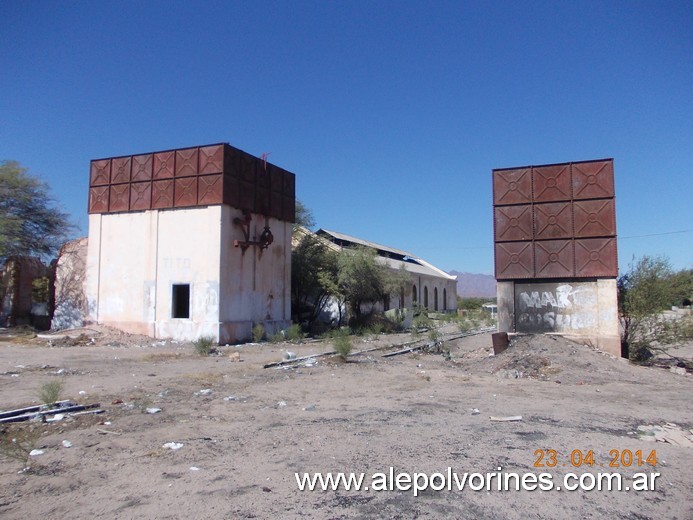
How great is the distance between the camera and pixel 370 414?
23.6ft

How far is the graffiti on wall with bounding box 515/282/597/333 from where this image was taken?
1371cm

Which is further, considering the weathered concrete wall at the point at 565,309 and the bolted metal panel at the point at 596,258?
the bolted metal panel at the point at 596,258

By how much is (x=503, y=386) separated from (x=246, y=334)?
38.4 feet

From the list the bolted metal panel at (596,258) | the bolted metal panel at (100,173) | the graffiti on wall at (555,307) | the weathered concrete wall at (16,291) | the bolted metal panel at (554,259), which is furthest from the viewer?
the weathered concrete wall at (16,291)

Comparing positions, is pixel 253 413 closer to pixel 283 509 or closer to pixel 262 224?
pixel 283 509

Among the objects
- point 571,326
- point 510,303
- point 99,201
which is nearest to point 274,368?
point 510,303

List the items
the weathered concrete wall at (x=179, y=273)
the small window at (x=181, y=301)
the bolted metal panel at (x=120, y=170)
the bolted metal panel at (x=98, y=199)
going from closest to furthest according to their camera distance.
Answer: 1. the weathered concrete wall at (x=179, y=273)
2. the small window at (x=181, y=301)
3. the bolted metal panel at (x=120, y=170)
4. the bolted metal panel at (x=98, y=199)

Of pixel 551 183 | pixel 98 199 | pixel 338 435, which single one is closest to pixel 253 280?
pixel 98 199

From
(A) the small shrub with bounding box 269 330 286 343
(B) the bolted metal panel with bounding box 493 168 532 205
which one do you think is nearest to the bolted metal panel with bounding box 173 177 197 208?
(A) the small shrub with bounding box 269 330 286 343

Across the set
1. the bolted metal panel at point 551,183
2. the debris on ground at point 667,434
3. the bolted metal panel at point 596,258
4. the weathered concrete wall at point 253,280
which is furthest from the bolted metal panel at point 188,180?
the debris on ground at point 667,434

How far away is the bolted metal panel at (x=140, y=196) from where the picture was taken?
1975 cm

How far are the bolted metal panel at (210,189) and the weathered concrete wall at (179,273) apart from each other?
11.6 inches

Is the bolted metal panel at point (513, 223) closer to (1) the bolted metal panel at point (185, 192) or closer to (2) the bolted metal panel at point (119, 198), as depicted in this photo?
(1) the bolted metal panel at point (185, 192)

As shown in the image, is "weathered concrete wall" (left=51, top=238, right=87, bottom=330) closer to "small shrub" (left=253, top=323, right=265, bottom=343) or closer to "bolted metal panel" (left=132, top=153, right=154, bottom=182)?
"bolted metal panel" (left=132, top=153, right=154, bottom=182)
